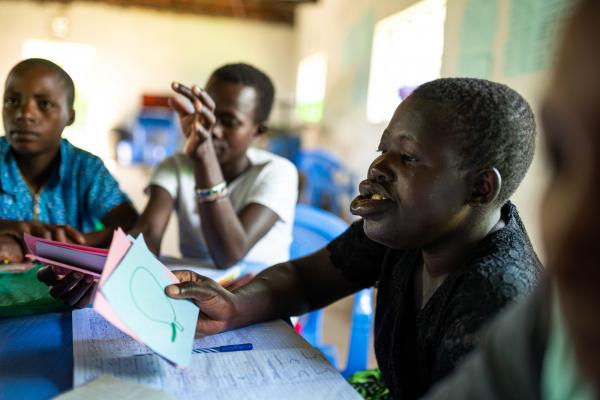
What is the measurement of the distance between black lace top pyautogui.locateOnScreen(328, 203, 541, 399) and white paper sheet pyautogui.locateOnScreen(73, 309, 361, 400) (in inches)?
5.9

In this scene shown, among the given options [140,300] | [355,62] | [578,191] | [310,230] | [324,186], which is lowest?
[324,186]

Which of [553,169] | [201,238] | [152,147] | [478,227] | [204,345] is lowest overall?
[152,147]

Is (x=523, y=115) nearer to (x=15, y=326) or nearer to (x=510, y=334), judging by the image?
(x=510, y=334)

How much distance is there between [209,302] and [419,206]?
384 millimetres

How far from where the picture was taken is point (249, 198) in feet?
5.55

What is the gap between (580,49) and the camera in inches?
12.9

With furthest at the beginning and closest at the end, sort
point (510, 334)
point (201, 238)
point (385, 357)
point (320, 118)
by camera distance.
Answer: point (320, 118) → point (201, 238) → point (385, 357) → point (510, 334)

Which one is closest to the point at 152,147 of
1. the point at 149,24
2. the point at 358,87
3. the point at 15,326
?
the point at 149,24

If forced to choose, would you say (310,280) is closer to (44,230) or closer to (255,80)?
(44,230)

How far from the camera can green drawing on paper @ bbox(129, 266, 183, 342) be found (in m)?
0.67

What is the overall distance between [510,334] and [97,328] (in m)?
0.68

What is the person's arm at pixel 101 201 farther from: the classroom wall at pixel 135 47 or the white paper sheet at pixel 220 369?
the classroom wall at pixel 135 47

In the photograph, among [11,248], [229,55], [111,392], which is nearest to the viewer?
[111,392]

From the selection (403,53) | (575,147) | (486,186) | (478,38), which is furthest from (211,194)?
(403,53)
